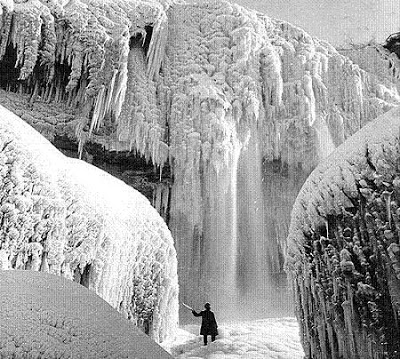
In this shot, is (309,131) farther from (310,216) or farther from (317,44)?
(310,216)

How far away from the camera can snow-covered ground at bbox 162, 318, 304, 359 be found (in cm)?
586

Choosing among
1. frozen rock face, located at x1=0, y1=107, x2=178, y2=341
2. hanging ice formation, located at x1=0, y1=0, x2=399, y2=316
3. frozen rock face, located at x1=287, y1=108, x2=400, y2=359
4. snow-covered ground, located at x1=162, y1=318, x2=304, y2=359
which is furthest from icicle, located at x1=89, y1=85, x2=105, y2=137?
frozen rock face, located at x1=287, y1=108, x2=400, y2=359

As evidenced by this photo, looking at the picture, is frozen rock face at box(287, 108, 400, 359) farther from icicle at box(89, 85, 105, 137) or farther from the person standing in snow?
icicle at box(89, 85, 105, 137)

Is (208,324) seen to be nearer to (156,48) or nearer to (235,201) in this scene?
(235,201)

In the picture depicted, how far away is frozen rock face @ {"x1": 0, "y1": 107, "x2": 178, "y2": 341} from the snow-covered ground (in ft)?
2.21

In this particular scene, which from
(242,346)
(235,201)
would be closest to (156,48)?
(235,201)

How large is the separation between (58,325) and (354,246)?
227 cm

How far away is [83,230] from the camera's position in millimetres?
5496

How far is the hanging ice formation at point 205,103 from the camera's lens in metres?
11.1

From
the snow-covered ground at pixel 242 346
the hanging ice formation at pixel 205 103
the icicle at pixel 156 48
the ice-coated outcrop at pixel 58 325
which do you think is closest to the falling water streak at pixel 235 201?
the hanging ice formation at pixel 205 103

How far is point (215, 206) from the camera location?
11.4m

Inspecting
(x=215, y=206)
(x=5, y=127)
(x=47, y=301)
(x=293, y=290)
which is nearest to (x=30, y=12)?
(x=215, y=206)

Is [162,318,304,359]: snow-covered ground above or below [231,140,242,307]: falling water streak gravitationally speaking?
below

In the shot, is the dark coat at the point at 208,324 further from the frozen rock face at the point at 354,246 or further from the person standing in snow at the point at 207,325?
the frozen rock face at the point at 354,246
